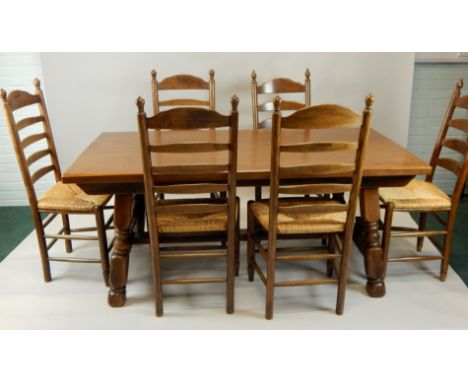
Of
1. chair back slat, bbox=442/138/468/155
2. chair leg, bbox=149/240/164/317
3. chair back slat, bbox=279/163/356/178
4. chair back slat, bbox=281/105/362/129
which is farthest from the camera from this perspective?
chair back slat, bbox=442/138/468/155

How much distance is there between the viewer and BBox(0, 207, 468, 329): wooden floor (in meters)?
2.28

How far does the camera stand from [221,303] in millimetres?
2461

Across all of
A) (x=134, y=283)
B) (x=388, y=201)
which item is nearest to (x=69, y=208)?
(x=134, y=283)

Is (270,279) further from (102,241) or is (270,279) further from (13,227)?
(13,227)

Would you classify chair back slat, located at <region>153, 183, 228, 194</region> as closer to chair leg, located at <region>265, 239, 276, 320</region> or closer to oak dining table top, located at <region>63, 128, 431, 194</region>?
oak dining table top, located at <region>63, 128, 431, 194</region>

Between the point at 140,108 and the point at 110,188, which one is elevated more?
the point at 140,108

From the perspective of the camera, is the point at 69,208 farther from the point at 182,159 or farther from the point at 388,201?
the point at 388,201

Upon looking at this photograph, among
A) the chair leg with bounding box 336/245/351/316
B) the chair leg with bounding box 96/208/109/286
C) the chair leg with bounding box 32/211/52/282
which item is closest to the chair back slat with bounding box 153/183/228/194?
the chair leg with bounding box 96/208/109/286

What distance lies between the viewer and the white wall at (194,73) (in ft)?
11.8

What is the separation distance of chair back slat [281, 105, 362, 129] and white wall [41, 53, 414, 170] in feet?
6.11

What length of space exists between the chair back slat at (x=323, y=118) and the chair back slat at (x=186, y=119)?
0.95ft

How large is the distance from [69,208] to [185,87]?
127 centimetres

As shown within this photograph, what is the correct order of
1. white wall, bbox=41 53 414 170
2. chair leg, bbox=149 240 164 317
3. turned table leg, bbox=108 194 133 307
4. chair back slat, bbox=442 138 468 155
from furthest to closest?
white wall, bbox=41 53 414 170
chair back slat, bbox=442 138 468 155
turned table leg, bbox=108 194 133 307
chair leg, bbox=149 240 164 317

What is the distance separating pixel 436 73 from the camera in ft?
12.5
